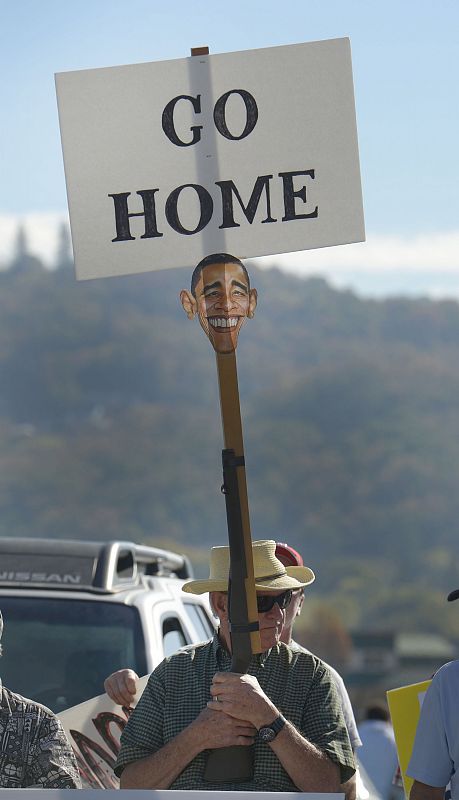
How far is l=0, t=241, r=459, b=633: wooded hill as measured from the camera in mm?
123188

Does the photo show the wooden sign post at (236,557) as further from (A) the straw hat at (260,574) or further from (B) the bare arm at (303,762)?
(A) the straw hat at (260,574)

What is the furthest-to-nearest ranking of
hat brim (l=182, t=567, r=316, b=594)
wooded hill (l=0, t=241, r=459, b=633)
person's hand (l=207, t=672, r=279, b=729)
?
wooded hill (l=0, t=241, r=459, b=633) → hat brim (l=182, t=567, r=316, b=594) → person's hand (l=207, t=672, r=279, b=729)

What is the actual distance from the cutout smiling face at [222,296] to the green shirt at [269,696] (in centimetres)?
98

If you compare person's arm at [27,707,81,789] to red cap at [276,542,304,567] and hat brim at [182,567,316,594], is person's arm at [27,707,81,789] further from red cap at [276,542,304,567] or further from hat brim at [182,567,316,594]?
red cap at [276,542,304,567]

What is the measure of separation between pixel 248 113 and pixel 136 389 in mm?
132918

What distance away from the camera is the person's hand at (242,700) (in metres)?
4.08

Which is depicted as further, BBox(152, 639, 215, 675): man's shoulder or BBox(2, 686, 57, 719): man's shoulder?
BBox(152, 639, 215, 675): man's shoulder

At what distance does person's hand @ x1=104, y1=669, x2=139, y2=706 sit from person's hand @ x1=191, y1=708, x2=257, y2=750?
127cm

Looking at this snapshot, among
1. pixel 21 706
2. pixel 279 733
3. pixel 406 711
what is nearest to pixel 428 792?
pixel 279 733

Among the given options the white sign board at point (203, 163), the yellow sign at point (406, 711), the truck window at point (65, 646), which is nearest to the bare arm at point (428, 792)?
the yellow sign at point (406, 711)

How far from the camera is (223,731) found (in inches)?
162

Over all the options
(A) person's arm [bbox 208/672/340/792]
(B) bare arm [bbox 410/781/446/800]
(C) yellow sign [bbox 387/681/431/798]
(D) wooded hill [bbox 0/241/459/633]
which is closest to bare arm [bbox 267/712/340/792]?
(A) person's arm [bbox 208/672/340/792]

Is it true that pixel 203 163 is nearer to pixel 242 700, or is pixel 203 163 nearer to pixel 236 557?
pixel 236 557

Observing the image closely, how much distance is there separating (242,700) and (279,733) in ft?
0.51
